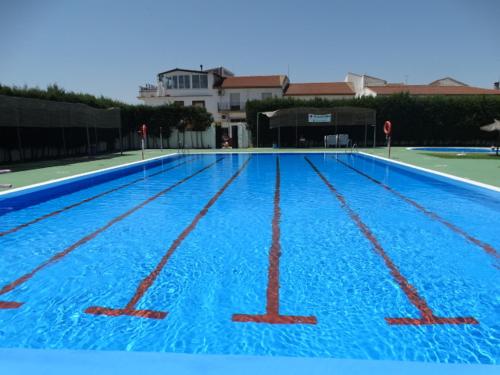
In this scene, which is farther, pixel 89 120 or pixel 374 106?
pixel 374 106

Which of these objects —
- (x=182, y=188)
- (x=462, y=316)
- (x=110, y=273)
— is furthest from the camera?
(x=182, y=188)

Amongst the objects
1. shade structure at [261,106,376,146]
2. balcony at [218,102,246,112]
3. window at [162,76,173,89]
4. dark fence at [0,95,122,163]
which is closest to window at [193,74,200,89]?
window at [162,76,173,89]

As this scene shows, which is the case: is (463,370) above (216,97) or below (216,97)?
below

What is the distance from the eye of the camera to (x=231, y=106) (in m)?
39.5

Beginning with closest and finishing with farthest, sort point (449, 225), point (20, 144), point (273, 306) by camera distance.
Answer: point (273, 306), point (449, 225), point (20, 144)

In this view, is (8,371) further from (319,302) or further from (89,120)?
(89,120)

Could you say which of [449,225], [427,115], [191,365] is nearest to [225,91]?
[427,115]

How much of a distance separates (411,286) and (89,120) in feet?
64.4

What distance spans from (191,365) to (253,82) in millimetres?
40012

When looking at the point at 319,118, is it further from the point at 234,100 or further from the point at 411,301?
the point at 411,301

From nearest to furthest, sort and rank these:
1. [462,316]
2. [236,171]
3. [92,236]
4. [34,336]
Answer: [34,336], [462,316], [92,236], [236,171]

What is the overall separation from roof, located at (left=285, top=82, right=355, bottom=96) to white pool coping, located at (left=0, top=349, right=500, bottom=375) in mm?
38975

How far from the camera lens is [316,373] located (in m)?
2.42

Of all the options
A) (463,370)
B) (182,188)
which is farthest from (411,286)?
(182,188)
